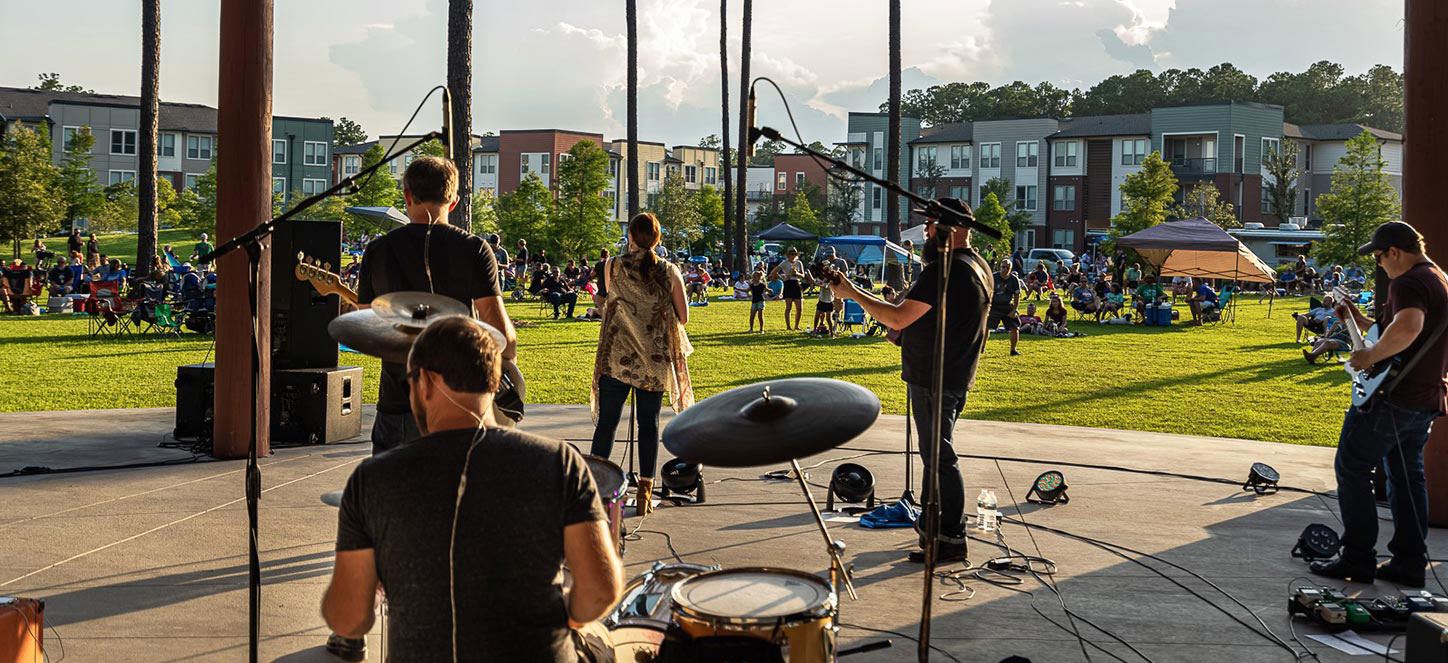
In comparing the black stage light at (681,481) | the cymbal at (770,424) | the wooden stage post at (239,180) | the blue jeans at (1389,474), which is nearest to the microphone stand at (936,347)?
the cymbal at (770,424)

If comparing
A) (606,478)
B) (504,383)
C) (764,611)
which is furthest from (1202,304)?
(764,611)

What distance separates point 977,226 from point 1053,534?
361 centimetres

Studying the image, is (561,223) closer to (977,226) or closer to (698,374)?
(698,374)

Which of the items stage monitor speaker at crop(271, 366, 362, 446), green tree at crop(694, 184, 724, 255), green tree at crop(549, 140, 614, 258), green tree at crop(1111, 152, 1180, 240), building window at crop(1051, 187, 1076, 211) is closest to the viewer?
stage monitor speaker at crop(271, 366, 362, 446)

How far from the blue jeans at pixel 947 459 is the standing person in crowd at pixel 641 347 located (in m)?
1.73

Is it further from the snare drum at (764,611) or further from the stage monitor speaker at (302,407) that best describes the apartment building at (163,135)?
the snare drum at (764,611)

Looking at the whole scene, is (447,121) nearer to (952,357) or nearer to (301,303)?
(952,357)

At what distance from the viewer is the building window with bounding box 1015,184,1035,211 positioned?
82.8 m

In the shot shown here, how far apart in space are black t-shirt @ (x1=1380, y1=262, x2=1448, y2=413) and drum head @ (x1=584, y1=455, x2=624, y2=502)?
14.3ft

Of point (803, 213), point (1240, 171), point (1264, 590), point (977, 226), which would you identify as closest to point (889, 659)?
point (977, 226)

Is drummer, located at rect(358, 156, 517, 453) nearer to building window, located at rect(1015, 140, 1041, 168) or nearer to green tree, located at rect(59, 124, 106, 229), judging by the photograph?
green tree, located at rect(59, 124, 106, 229)

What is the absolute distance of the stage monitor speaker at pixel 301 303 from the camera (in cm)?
1074

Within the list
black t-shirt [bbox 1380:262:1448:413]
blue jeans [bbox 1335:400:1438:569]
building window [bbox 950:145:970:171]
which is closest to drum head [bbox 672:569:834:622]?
blue jeans [bbox 1335:400:1438:569]

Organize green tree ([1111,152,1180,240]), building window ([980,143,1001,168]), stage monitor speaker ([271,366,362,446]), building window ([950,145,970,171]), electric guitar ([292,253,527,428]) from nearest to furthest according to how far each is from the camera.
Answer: electric guitar ([292,253,527,428]), stage monitor speaker ([271,366,362,446]), green tree ([1111,152,1180,240]), building window ([980,143,1001,168]), building window ([950,145,970,171])
